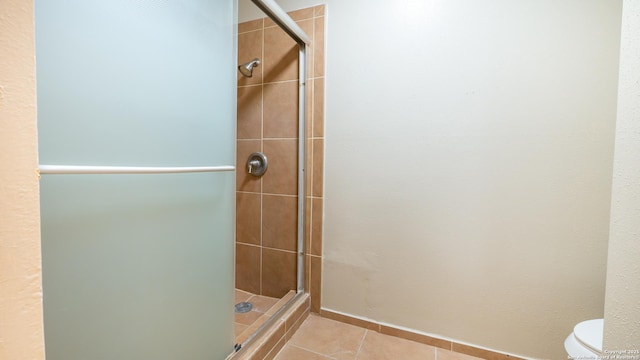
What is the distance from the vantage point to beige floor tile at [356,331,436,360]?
1137mm

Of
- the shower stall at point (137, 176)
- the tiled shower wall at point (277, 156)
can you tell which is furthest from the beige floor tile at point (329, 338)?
the shower stall at point (137, 176)

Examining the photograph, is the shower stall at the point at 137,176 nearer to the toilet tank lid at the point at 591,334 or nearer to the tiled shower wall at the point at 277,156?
the tiled shower wall at the point at 277,156

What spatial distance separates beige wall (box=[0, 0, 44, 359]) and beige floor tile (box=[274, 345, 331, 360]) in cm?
107

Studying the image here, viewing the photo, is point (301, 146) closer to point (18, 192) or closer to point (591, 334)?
point (18, 192)

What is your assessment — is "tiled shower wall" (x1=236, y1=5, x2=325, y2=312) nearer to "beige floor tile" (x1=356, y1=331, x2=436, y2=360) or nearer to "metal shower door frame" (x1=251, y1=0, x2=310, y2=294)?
"metal shower door frame" (x1=251, y1=0, x2=310, y2=294)

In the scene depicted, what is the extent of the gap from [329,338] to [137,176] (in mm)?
1137

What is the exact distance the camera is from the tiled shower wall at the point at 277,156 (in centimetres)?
143

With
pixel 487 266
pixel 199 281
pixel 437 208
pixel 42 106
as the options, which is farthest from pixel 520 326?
pixel 42 106

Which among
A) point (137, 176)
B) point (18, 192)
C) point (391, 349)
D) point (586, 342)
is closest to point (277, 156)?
point (137, 176)

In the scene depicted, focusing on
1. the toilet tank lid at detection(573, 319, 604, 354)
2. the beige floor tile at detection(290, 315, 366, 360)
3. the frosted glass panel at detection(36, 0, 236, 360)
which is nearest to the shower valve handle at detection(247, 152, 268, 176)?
the frosted glass panel at detection(36, 0, 236, 360)

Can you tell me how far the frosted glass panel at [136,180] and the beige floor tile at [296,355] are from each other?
0.32 m

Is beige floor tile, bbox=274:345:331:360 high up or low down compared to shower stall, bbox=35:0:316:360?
down

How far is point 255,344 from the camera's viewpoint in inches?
41.3

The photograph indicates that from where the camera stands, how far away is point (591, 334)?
819 mm
